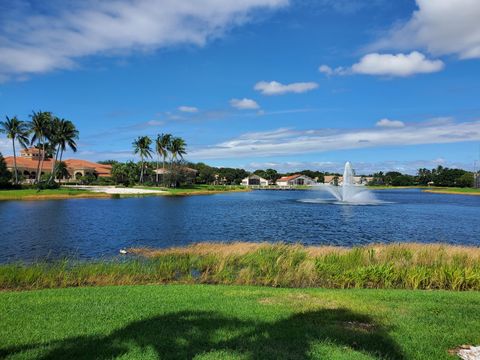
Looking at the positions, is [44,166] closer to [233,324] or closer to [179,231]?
[179,231]

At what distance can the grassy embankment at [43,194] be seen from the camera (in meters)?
68.7

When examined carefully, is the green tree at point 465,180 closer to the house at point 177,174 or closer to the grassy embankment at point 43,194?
the house at point 177,174

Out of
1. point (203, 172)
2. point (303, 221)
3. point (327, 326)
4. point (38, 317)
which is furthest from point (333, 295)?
point (203, 172)

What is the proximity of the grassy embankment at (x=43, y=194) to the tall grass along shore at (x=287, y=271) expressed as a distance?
197 feet

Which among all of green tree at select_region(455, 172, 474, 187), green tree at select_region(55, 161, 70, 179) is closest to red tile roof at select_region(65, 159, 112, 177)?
green tree at select_region(55, 161, 70, 179)

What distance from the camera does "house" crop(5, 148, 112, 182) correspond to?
11756 cm

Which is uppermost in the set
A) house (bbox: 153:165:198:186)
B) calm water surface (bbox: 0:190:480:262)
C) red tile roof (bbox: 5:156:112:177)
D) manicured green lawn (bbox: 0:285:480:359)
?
red tile roof (bbox: 5:156:112:177)

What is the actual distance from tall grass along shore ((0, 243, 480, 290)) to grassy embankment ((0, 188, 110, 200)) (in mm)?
60142

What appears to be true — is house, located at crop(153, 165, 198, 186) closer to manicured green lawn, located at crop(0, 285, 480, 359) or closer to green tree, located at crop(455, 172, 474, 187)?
manicured green lawn, located at crop(0, 285, 480, 359)

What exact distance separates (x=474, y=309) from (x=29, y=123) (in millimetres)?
96100

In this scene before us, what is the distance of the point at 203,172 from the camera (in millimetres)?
167625

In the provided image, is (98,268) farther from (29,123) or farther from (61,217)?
(29,123)

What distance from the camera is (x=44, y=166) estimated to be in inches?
5089

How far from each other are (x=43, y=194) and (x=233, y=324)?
75373 millimetres
